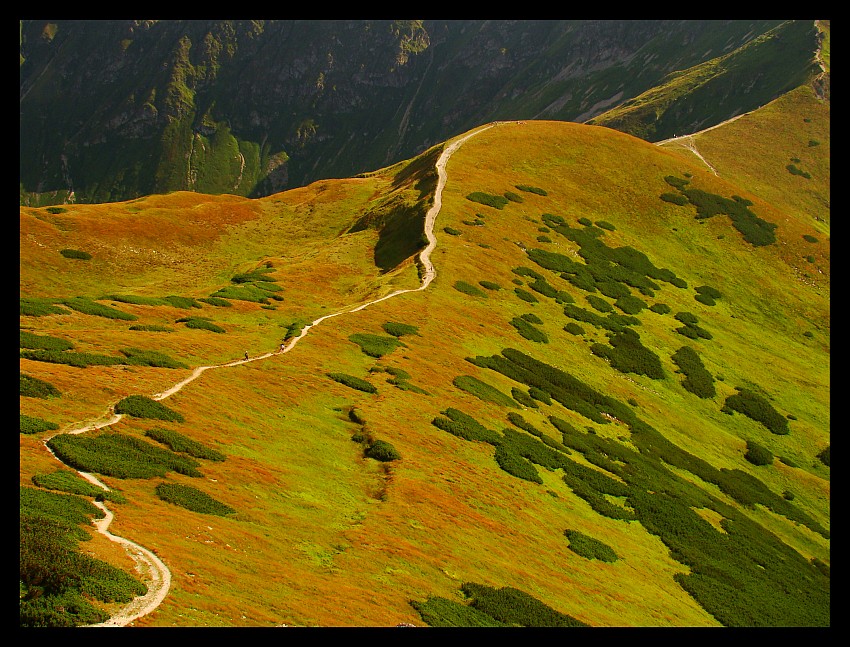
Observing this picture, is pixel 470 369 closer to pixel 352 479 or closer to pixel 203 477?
pixel 352 479

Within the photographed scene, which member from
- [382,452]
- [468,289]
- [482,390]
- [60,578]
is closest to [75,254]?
[468,289]

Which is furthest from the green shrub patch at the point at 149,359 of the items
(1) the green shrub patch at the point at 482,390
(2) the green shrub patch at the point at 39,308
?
(1) the green shrub patch at the point at 482,390

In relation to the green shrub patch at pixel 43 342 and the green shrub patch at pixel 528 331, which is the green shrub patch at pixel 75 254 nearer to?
the green shrub patch at pixel 43 342

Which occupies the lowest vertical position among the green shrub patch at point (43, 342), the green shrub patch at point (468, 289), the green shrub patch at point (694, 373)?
the green shrub patch at point (694, 373)

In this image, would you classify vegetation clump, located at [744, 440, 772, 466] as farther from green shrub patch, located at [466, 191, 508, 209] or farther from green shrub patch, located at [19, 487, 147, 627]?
green shrub patch, located at [19, 487, 147, 627]

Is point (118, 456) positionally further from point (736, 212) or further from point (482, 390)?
point (736, 212)
